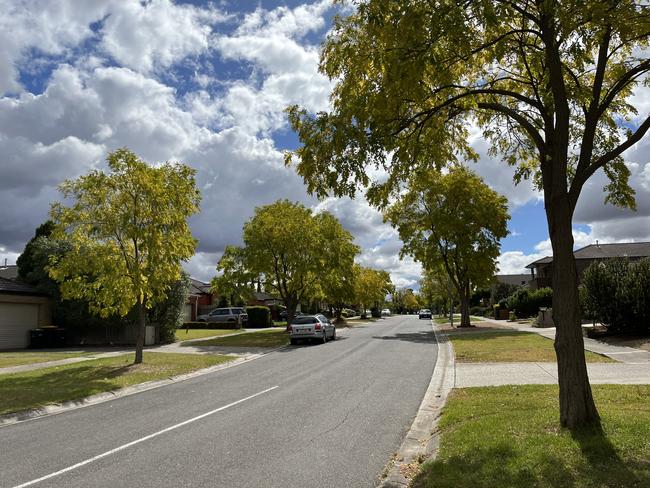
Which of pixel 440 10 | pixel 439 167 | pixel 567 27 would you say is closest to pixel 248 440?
pixel 439 167

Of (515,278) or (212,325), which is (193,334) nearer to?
(212,325)

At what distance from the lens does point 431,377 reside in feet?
46.5

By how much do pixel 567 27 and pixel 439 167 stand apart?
10.8 feet

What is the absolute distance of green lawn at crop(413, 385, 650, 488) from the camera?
5000 millimetres

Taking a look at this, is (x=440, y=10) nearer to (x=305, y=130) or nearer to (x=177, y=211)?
(x=305, y=130)

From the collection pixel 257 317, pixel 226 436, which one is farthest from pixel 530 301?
pixel 226 436

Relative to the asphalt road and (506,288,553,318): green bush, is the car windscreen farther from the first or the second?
(506,288,553,318): green bush

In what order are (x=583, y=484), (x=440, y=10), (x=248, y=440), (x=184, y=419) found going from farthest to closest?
(x=184, y=419) < (x=248, y=440) < (x=440, y=10) < (x=583, y=484)

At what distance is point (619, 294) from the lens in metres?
20.6

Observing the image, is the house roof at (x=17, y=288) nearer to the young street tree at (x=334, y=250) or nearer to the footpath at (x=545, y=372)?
the young street tree at (x=334, y=250)

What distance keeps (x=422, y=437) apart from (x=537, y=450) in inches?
88.3

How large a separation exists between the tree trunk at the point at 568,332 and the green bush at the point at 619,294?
15857 millimetres

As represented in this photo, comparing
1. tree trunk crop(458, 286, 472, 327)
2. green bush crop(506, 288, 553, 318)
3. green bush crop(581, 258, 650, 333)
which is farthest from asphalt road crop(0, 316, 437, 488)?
green bush crop(506, 288, 553, 318)

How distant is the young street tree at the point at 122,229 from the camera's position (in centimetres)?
1644
